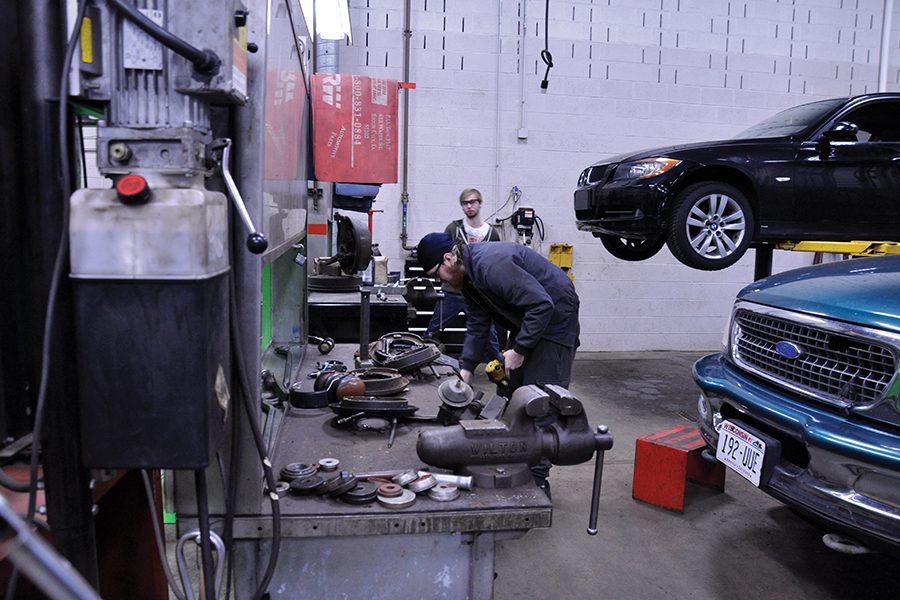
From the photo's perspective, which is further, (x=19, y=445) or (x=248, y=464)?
(x=248, y=464)

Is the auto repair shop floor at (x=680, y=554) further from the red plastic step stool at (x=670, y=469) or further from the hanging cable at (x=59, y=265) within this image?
the hanging cable at (x=59, y=265)

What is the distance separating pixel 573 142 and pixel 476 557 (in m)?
5.57

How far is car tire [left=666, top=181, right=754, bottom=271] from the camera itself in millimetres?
4109

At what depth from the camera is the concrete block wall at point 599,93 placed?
6.12 metres

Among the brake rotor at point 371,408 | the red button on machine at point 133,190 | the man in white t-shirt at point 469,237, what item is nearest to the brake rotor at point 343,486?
the brake rotor at point 371,408

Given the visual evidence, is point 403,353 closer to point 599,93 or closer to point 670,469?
point 670,469

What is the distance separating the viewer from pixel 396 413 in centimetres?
178

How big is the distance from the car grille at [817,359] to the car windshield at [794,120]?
221 centimetres

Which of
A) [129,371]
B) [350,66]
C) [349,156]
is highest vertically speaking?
[350,66]

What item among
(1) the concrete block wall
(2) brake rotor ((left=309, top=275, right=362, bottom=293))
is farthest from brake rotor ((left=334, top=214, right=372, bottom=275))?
(1) the concrete block wall

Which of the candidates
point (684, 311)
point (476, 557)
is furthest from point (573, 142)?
point (476, 557)

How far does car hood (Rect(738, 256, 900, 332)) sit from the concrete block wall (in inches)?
152

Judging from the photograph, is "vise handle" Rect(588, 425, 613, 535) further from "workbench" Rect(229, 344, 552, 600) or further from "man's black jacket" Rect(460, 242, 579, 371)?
"man's black jacket" Rect(460, 242, 579, 371)

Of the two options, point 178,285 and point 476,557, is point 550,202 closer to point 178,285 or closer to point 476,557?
point 476,557
